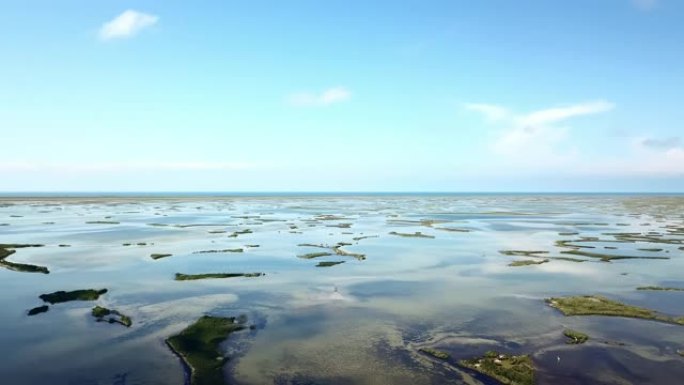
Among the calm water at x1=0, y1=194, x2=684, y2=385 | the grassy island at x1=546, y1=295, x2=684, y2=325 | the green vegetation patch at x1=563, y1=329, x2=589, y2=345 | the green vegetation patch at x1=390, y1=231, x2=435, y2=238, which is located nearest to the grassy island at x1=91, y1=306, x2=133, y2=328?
the calm water at x1=0, y1=194, x2=684, y2=385

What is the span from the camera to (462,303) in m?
22.5

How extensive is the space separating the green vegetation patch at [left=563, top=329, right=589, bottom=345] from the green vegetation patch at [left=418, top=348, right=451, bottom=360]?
5020 mm

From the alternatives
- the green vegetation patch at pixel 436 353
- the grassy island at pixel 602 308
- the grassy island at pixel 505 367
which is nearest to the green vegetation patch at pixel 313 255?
the grassy island at pixel 602 308

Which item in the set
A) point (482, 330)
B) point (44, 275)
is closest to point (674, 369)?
point (482, 330)

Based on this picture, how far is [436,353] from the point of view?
15688 mm

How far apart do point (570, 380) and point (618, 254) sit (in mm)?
27996

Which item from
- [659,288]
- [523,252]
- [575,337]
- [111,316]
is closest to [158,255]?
[111,316]

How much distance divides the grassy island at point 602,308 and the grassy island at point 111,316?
18.8 metres

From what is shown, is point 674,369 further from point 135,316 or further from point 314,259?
point 314,259

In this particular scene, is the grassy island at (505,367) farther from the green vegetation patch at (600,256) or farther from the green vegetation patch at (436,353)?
the green vegetation patch at (600,256)

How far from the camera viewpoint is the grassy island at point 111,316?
19.1 metres

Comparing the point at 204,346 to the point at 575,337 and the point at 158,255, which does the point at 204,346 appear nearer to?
the point at 575,337

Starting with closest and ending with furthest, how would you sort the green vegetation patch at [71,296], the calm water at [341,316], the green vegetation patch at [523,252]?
the calm water at [341,316] < the green vegetation patch at [71,296] < the green vegetation patch at [523,252]

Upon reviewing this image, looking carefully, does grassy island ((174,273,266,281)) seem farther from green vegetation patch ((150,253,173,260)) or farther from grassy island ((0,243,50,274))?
grassy island ((0,243,50,274))
